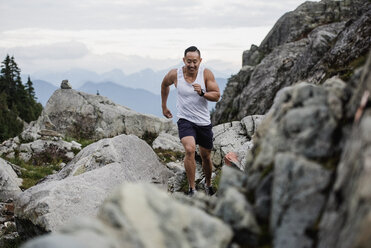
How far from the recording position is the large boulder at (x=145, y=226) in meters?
3.93

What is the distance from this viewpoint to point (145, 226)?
4.12 metres

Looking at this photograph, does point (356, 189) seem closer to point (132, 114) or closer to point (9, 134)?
point (132, 114)

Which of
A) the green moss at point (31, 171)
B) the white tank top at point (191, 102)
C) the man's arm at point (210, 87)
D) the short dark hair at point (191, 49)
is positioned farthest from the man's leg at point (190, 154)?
the green moss at point (31, 171)

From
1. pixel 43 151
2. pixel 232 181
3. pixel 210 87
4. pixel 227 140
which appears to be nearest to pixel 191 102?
pixel 210 87

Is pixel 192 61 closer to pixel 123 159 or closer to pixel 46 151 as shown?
pixel 123 159

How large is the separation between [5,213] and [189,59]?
9416 millimetres

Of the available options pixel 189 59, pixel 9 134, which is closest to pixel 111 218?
pixel 189 59

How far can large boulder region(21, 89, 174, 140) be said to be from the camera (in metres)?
31.7

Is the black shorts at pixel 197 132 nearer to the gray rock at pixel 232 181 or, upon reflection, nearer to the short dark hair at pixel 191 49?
the short dark hair at pixel 191 49

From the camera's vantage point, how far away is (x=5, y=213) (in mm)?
14430

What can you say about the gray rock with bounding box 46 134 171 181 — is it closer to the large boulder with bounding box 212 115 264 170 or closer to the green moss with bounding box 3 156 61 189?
the large boulder with bounding box 212 115 264 170

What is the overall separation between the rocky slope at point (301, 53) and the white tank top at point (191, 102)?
402cm

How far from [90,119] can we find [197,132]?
2291 centimetres

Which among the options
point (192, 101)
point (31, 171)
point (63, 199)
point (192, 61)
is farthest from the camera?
point (31, 171)
